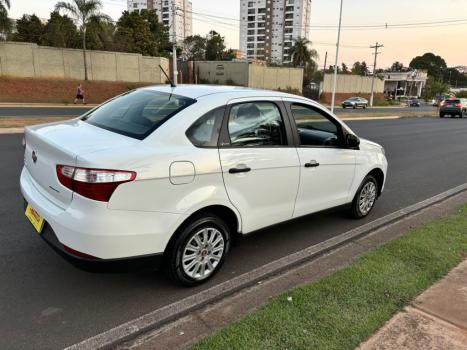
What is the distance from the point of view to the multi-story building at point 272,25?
127562 mm

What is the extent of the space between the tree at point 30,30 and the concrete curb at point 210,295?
5687 centimetres

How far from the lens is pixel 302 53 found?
65.6 m

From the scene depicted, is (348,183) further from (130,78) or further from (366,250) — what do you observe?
(130,78)

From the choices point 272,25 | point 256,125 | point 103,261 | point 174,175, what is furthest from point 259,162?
point 272,25

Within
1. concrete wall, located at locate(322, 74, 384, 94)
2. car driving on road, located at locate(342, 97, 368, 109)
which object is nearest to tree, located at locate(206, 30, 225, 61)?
concrete wall, located at locate(322, 74, 384, 94)

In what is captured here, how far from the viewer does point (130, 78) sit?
142 ft

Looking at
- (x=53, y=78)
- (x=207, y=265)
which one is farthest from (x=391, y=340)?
(x=53, y=78)

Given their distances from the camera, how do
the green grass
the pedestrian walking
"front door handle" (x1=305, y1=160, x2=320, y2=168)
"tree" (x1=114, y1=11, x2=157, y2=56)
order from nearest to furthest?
the green grass, "front door handle" (x1=305, y1=160, x2=320, y2=168), the pedestrian walking, "tree" (x1=114, y1=11, x2=157, y2=56)

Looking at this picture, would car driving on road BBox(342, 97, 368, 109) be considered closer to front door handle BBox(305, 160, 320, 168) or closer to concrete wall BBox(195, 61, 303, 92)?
concrete wall BBox(195, 61, 303, 92)

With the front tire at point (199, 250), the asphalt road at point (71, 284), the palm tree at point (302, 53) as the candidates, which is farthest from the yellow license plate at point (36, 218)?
the palm tree at point (302, 53)

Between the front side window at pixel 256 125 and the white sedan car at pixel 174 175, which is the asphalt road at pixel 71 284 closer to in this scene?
the white sedan car at pixel 174 175

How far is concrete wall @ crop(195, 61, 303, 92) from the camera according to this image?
51344 mm

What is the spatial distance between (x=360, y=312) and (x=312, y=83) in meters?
62.1

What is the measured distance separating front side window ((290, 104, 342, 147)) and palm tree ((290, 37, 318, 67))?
212 feet
